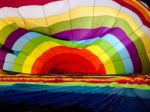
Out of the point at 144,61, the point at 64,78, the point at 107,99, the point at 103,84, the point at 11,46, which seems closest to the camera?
the point at 107,99

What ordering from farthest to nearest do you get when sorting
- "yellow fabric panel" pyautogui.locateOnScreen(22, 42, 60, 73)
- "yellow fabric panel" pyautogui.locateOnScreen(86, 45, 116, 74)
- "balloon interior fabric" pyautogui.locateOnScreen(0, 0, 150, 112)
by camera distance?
"yellow fabric panel" pyautogui.locateOnScreen(22, 42, 60, 73) < "yellow fabric panel" pyautogui.locateOnScreen(86, 45, 116, 74) < "balloon interior fabric" pyautogui.locateOnScreen(0, 0, 150, 112)

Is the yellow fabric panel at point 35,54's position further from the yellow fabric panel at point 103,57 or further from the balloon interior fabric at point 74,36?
the yellow fabric panel at point 103,57

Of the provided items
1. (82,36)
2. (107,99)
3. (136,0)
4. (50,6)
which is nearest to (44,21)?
(50,6)

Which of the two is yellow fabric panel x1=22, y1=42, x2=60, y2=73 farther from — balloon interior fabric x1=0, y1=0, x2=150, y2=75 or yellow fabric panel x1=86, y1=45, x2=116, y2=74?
yellow fabric panel x1=86, y1=45, x2=116, y2=74

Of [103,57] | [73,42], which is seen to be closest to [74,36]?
[73,42]

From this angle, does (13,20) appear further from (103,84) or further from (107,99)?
(107,99)

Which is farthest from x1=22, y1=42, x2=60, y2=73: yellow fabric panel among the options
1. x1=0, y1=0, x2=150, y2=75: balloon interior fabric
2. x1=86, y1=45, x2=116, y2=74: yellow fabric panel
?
x1=86, y1=45, x2=116, y2=74: yellow fabric panel

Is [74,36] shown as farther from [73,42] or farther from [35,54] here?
[35,54]

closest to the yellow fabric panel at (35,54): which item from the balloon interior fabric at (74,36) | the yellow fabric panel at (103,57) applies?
the balloon interior fabric at (74,36)

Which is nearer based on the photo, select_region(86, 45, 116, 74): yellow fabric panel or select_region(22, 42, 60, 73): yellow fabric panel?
select_region(86, 45, 116, 74): yellow fabric panel
